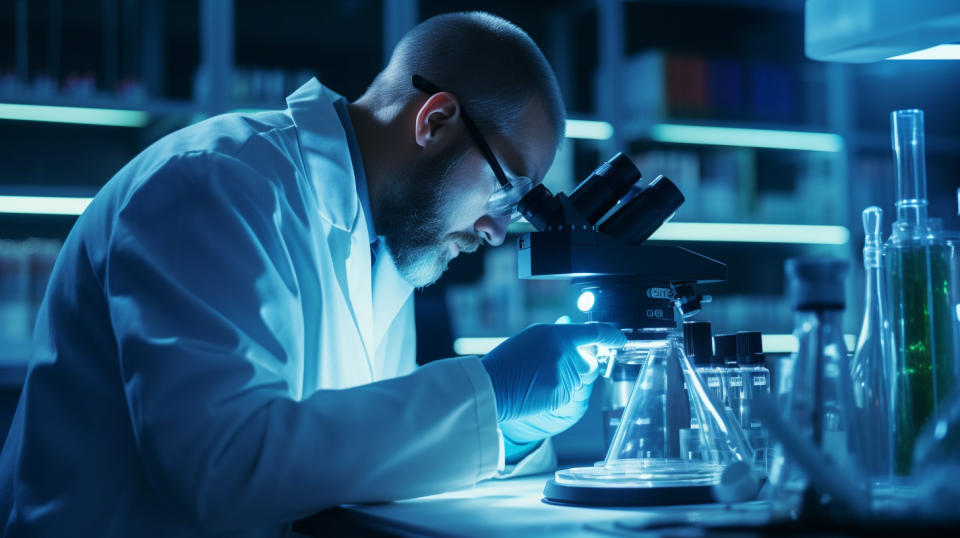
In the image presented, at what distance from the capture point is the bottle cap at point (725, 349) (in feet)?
3.95

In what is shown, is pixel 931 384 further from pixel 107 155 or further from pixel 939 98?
pixel 939 98

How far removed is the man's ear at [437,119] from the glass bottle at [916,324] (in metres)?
0.76

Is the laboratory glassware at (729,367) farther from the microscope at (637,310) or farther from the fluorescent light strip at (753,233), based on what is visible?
the fluorescent light strip at (753,233)

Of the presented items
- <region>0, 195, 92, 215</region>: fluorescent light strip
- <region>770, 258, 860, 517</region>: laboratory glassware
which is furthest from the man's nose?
<region>0, 195, 92, 215</region>: fluorescent light strip

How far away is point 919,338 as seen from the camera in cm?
96

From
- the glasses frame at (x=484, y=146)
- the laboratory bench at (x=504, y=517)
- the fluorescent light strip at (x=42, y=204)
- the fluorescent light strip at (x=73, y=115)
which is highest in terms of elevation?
the fluorescent light strip at (x=73, y=115)

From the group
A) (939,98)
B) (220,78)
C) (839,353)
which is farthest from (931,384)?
(939,98)

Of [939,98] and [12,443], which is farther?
[939,98]

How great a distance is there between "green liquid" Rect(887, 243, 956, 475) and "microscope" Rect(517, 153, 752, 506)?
19cm

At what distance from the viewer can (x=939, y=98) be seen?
4.55 meters

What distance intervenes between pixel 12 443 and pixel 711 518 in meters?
0.99

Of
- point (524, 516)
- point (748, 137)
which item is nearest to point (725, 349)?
point (524, 516)

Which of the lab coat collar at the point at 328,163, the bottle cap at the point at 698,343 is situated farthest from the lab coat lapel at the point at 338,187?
the bottle cap at the point at 698,343

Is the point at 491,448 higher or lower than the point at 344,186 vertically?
lower
